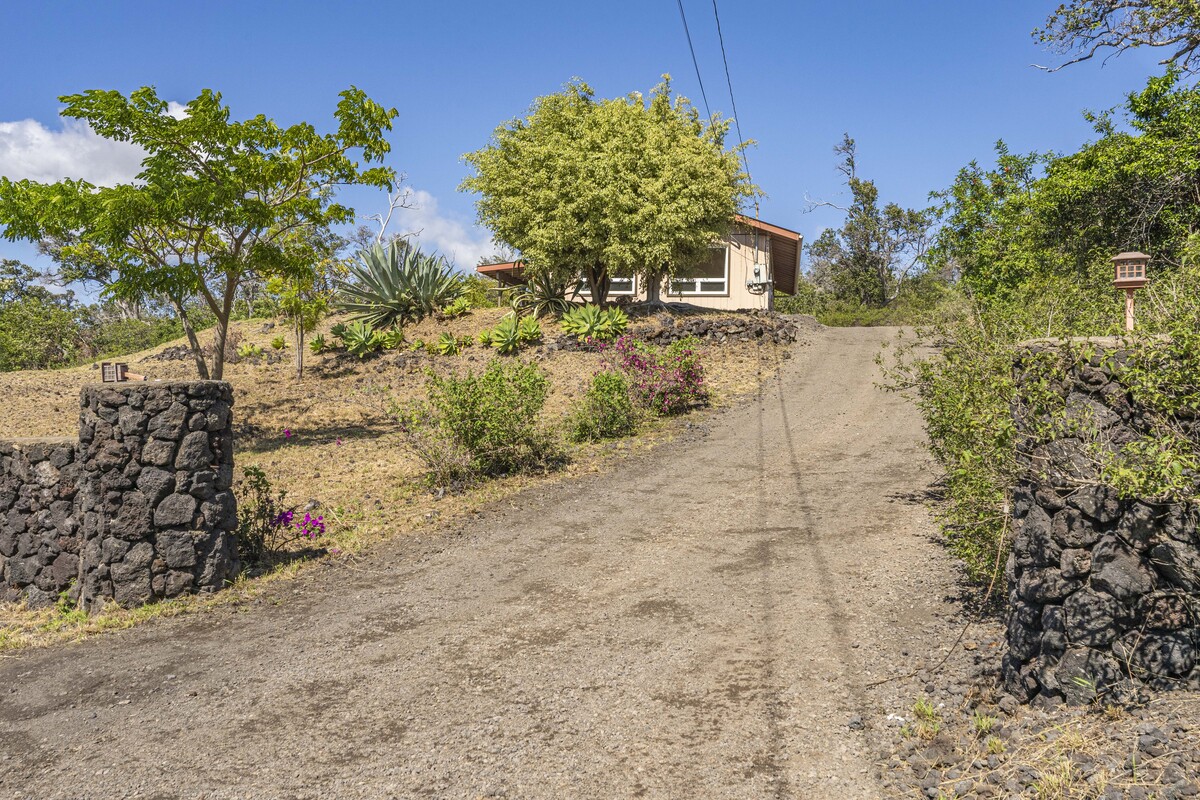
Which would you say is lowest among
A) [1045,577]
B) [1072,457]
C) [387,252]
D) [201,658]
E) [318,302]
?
[201,658]

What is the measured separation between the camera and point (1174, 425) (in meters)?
3.83

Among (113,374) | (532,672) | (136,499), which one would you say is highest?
(113,374)

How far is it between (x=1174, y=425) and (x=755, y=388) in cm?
1320

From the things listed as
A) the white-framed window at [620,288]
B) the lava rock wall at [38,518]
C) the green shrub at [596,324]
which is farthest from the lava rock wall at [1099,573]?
the white-framed window at [620,288]

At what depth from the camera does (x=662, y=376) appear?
1441 cm

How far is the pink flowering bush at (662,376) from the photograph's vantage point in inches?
566

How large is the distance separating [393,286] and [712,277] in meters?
10.5

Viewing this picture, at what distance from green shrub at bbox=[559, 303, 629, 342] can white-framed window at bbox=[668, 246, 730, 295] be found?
7.40m

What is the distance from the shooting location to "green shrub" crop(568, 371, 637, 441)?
42.9 feet

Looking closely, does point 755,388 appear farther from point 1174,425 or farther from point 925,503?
point 1174,425

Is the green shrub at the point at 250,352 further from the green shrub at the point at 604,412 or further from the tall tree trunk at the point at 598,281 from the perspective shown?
the green shrub at the point at 604,412

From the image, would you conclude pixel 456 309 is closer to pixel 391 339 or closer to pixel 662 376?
pixel 391 339

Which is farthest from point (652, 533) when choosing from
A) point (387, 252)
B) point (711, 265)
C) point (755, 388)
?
point (711, 265)

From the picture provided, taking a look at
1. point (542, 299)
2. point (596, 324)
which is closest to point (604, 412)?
point (596, 324)
